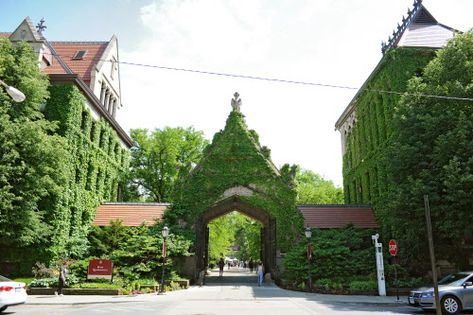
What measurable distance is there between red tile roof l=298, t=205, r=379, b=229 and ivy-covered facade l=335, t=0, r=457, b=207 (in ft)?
4.77

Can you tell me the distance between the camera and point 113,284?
20844mm

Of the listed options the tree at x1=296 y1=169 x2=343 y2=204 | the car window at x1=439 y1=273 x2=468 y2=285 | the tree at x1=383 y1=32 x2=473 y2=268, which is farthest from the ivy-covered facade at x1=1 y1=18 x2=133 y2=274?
the tree at x1=296 y1=169 x2=343 y2=204

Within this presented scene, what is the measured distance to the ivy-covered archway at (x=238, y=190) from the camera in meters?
28.7

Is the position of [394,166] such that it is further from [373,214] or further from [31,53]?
[31,53]

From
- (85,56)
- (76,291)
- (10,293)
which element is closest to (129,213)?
(76,291)

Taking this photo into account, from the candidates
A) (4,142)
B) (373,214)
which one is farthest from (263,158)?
(4,142)

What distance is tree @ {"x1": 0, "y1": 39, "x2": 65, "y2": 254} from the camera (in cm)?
2136

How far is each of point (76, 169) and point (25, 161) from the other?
19.1 feet

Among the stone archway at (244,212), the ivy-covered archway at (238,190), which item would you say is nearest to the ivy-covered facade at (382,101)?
the ivy-covered archway at (238,190)

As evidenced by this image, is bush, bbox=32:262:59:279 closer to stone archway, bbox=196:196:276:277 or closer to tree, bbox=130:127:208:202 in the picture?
stone archway, bbox=196:196:276:277

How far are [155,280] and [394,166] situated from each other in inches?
620

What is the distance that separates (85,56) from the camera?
110ft

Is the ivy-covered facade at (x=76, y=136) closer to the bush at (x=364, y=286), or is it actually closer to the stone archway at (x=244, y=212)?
the stone archway at (x=244, y=212)

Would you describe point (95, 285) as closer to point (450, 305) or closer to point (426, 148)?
point (450, 305)
